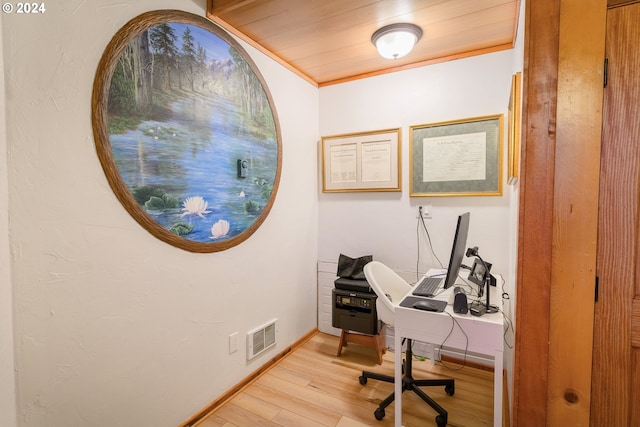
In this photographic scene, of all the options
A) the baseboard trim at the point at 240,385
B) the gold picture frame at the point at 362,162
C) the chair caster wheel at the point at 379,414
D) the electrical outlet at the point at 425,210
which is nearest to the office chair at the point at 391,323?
the chair caster wheel at the point at 379,414

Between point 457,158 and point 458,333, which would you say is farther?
point 457,158

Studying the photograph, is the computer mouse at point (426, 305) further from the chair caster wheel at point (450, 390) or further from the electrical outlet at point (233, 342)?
the electrical outlet at point (233, 342)

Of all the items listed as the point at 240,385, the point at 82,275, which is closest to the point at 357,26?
the point at 82,275

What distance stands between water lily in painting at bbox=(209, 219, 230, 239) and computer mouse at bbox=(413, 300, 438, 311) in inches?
49.2

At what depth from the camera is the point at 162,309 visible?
5.17ft

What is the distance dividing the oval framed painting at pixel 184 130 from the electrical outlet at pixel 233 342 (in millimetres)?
627

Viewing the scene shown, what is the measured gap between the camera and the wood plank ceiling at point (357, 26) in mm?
1750

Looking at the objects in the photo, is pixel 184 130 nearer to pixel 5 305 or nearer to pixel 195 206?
pixel 195 206

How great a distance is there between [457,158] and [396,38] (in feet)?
3.34

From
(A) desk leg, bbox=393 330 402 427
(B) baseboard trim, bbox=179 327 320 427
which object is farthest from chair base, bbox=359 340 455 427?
(B) baseboard trim, bbox=179 327 320 427

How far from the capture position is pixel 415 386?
6.32 feet

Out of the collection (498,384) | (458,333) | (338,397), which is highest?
(458,333)

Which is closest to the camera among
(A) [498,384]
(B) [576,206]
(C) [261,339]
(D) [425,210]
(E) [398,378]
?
(B) [576,206]

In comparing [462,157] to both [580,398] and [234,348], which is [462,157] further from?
[234,348]
